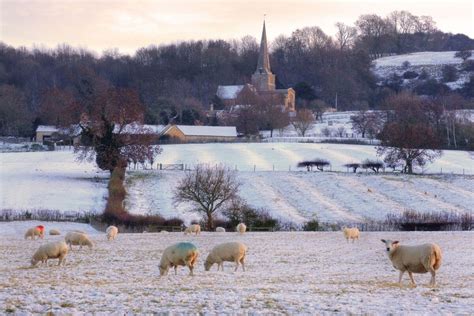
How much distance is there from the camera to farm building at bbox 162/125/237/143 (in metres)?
116

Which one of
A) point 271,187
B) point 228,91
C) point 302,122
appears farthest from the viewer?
point 228,91

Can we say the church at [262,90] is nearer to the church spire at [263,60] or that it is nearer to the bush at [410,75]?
the church spire at [263,60]

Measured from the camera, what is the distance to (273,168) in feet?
263

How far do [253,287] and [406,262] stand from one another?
463 cm

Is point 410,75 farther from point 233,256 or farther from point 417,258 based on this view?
point 417,258

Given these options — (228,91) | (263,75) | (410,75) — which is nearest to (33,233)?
(228,91)

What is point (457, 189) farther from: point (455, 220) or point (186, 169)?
point (186, 169)

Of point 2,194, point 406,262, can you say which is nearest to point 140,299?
point 406,262

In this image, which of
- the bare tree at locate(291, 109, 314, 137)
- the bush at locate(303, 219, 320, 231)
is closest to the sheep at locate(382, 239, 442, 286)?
the bush at locate(303, 219, 320, 231)

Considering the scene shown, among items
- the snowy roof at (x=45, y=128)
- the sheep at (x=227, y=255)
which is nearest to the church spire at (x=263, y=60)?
the snowy roof at (x=45, y=128)

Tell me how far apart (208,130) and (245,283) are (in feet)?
341

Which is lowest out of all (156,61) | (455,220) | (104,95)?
(455,220)

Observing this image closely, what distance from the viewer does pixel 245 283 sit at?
1980 cm

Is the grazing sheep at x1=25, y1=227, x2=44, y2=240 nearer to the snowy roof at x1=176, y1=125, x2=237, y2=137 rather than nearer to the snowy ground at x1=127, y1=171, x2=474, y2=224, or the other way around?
the snowy ground at x1=127, y1=171, x2=474, y2=224
